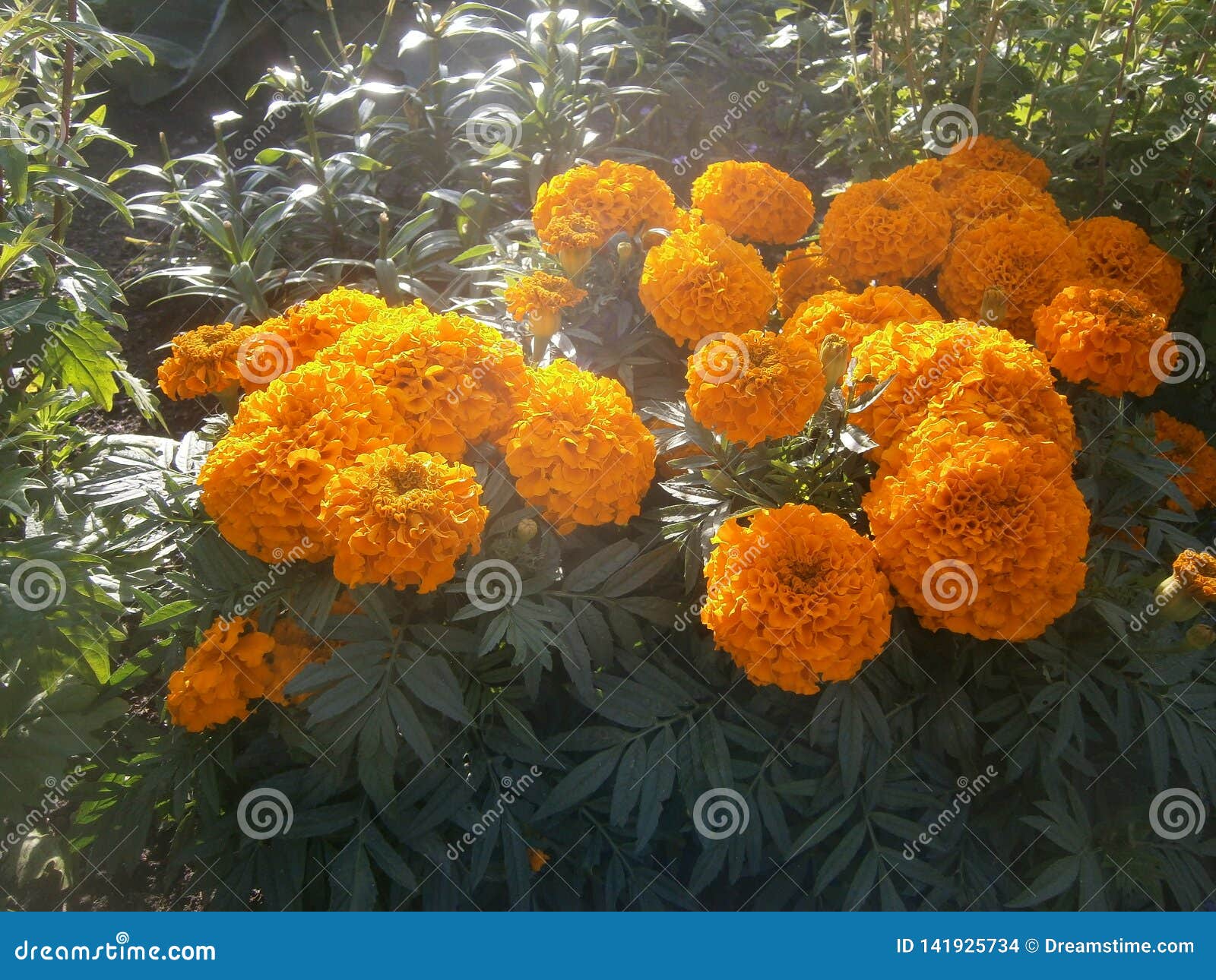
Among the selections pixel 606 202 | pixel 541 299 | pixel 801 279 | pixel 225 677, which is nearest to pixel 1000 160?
pixel 801 279

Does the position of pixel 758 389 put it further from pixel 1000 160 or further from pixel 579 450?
pixel 1000 160

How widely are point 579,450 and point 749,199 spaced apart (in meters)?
1.50

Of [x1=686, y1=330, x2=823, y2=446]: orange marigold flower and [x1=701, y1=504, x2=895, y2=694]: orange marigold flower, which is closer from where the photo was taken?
[x1=701, y1=504, x2=895, y2=694]: orange marigold flower

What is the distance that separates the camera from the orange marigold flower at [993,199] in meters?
3.38

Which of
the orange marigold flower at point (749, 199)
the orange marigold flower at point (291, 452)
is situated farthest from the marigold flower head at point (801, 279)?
the orange marigold flower at point (291, 452)

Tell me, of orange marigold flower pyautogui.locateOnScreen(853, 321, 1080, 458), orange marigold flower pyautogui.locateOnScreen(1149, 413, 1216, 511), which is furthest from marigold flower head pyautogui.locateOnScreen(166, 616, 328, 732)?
orange marigold flower pyautogui.locateOnScreen(1149, 413, 1216, 511)

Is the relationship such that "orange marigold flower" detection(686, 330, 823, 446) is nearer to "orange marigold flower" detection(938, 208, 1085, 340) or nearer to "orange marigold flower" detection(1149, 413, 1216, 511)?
"orange marigold flower" detection(938, 208, 1085, 340)

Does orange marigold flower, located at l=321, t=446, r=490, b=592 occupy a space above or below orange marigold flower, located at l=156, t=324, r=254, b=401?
above

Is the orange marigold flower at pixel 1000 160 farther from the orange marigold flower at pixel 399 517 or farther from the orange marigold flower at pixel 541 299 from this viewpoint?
the orange marigold flower at pixel 399 517

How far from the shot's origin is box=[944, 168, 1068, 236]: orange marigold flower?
133 inches

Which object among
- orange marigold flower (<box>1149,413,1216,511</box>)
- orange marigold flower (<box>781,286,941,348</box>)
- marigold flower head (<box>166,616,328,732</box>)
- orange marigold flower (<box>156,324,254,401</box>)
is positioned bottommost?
marigold flower head (<box>166,616,328,732</box>)

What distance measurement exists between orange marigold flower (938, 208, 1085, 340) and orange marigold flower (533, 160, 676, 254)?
105 centimetres

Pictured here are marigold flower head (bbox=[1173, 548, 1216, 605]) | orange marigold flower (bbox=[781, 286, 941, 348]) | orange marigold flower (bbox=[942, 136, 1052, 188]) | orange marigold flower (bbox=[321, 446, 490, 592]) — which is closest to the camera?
orange marigold flower (bbox=[321, 446, 490, 592])

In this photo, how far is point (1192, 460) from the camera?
312cm
